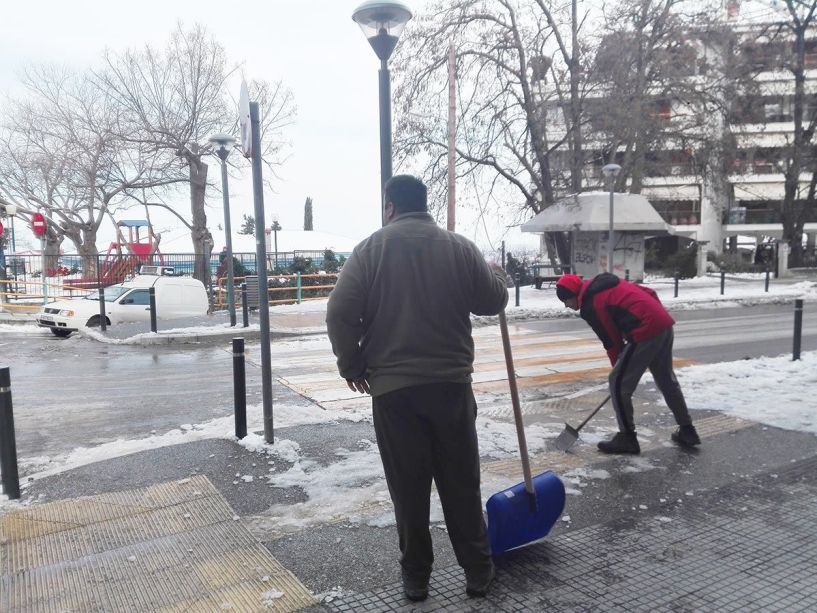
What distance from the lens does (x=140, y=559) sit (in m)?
3.71

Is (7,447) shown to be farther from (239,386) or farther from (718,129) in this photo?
(718,129)

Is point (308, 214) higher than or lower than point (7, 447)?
higher

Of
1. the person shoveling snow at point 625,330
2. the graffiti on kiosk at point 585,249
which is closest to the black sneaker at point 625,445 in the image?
the person shoveling snow at point 625,330

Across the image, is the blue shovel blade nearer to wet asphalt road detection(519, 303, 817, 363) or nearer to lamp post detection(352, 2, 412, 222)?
lamp post detection(352, 2, 412, 222)

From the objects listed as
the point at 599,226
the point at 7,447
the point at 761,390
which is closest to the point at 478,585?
the point at 7,447

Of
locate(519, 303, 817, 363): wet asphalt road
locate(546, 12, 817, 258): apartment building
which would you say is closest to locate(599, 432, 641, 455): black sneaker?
locate(519, 303, 817, 363): wet asphalt road

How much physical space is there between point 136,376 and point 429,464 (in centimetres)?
820

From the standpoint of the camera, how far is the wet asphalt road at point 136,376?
7.12 m

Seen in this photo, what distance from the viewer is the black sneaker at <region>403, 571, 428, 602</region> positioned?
126 inches

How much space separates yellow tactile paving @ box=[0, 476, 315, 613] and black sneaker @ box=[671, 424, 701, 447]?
11.6 feet

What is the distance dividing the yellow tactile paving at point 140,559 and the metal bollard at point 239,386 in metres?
1.12

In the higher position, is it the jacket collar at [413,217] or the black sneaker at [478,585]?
the jacket collar at [413,217]

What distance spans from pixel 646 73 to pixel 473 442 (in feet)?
81.2

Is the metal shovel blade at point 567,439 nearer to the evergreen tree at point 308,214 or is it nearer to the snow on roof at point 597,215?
the snow on roof at point 597,215
